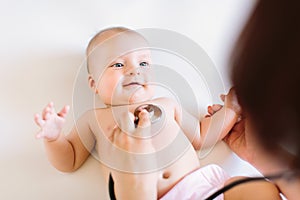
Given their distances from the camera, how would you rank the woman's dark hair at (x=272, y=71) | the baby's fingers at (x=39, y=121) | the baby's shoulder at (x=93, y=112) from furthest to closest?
1. the baby's shoulder at (x=93, y=112)
2. the baby's fingers at (x=39, y=121)
3. the woman's dark hair at (x=272, y=71)

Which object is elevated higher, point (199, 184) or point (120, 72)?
point (120, 72)

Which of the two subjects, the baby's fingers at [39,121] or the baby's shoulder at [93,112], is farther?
the baby's shoulder at [93,112]

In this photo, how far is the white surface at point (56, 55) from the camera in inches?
30.0

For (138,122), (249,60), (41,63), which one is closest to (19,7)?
(41,63)

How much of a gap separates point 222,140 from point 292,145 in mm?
435

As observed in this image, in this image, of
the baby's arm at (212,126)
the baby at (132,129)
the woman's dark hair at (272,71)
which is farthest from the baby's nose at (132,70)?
the woman's dark hair at (272,71)

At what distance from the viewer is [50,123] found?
0.70m

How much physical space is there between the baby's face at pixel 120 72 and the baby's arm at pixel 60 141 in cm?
8

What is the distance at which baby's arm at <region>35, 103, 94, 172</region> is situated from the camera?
70 centimetres

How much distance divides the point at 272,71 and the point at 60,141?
466 millimetres

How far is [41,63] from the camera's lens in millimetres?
849

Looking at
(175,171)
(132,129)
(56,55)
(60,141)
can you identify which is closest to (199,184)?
→ (175,171)

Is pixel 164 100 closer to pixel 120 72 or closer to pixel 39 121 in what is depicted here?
pixel 120 72

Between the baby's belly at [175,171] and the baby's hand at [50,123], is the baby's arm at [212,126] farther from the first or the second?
the baby's hand at [50,123]
